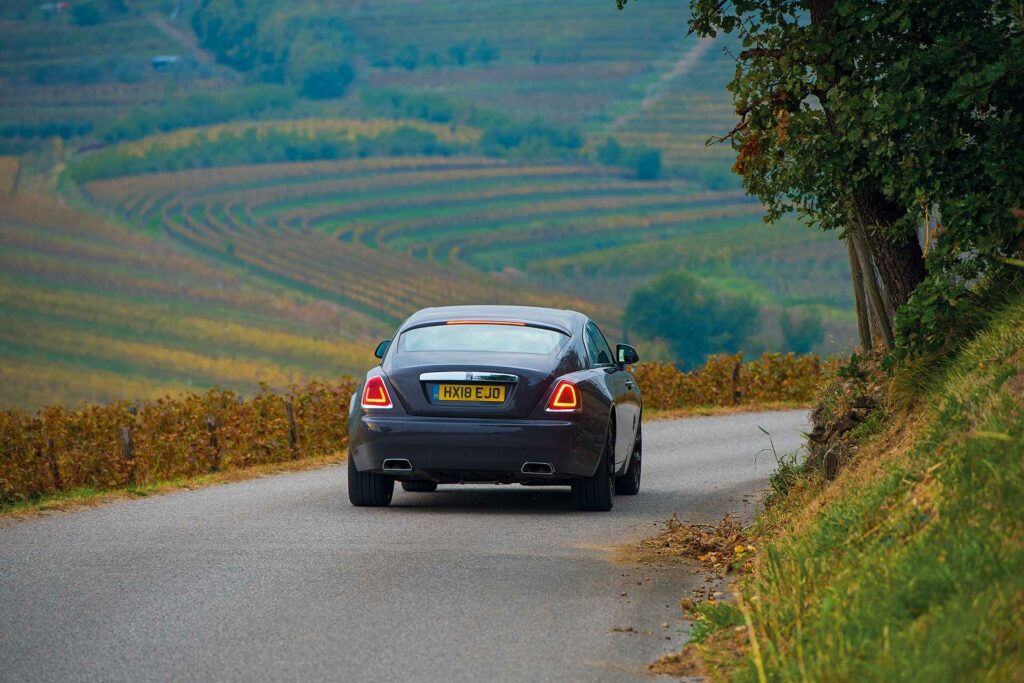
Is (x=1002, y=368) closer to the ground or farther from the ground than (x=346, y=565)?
farther from the ground

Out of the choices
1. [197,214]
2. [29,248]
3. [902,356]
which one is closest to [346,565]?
[902,356]

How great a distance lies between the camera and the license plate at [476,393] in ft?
40.8

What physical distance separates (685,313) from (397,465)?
494ft

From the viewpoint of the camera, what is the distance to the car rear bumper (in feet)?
40.3

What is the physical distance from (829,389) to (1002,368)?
429 cm

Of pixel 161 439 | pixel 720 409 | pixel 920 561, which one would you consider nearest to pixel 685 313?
pixel 720 409

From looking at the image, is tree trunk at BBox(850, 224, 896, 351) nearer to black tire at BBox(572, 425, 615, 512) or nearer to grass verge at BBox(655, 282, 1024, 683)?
grass verge at BBox(655, 282, 1024, 683)

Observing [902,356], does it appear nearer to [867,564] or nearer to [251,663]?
[867,564]

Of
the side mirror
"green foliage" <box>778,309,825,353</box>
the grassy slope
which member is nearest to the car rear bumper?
the side mirror

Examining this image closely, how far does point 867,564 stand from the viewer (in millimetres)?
6613

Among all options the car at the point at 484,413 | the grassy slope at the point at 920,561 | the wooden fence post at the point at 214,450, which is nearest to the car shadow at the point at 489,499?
the car at the point at 484,413

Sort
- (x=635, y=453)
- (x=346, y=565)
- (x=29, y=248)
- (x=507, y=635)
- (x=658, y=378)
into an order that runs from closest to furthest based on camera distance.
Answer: (x=507, y=635) < (x=346, y=565) < (x=635, y=453) < (x=658, y=378) < (x=29, y=248)

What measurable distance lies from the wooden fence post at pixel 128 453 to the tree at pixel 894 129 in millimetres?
9903

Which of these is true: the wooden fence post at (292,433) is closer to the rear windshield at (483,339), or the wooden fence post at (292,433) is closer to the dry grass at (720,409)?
the dry grass at (720,409)
